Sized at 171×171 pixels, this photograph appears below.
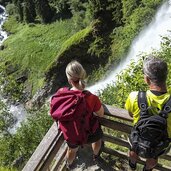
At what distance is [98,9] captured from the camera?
46469 mm

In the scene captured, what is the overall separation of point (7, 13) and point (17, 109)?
33.5 meters

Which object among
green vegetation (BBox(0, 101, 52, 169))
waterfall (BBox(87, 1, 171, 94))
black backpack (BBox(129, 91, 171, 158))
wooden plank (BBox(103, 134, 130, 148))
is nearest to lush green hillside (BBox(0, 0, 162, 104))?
waterfall (BBox(87, 1, 171, 94))

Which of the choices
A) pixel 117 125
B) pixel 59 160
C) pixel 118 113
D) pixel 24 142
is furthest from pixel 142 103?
pixel 24 142

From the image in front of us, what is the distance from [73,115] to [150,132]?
4.07ft

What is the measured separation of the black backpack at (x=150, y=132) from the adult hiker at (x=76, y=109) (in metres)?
0.84

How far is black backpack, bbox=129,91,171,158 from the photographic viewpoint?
5266 millimetres

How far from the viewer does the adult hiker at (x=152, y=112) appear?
16.9 feet

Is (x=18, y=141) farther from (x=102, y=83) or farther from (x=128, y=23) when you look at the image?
(x=128, y=23)

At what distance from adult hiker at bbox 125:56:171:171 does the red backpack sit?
0.77m

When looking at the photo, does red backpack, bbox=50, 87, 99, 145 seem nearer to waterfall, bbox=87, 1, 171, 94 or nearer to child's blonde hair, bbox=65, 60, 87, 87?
child's blonde hair, bbox=65, 60, 87, 87

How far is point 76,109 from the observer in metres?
5.91

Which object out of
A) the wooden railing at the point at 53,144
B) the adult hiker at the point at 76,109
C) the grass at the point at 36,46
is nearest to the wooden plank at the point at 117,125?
the wooden railing at the point at 53,144

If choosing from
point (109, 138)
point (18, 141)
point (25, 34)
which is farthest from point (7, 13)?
point (109, 138)

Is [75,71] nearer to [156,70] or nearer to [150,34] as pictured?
[156,70]
